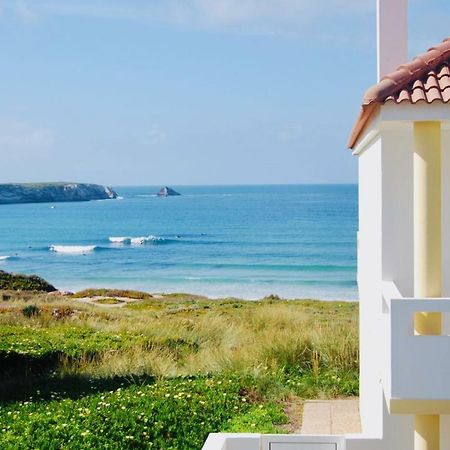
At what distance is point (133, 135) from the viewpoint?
308ft

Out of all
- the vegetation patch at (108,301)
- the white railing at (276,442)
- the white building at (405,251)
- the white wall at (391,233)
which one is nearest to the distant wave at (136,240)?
the vegetation patch at (108,301)

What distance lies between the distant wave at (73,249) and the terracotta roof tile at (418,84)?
60.4 metres

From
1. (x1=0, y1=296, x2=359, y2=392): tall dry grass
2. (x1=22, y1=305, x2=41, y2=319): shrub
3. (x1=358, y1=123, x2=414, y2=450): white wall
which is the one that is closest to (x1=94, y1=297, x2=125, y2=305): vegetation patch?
(x1=22, y1=305, x2=41, y2=319): shrub

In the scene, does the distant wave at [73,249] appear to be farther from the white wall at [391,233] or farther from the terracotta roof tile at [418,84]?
the terracotta roof tile at [418,84]

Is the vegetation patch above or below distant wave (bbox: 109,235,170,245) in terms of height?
below

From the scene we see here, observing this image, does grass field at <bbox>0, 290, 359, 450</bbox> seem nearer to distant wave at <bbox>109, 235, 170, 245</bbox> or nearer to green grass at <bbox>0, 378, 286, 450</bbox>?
green grass at <bbox>0, 378, 286, 450</bbox>

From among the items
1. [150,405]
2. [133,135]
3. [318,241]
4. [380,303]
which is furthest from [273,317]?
[133,135]

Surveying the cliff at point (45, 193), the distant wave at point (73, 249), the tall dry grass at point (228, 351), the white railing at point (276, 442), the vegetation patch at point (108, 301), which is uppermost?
the cliff at point (45, 193)

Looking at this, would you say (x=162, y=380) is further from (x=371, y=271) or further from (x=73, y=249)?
(x=73, y=249)

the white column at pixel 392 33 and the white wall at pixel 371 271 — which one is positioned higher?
the white column at pixel 392 33

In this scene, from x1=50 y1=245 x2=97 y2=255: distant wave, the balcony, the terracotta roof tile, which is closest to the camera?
the balcony

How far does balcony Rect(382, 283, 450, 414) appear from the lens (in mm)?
5539

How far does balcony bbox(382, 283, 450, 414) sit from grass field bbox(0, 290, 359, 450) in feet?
14.0

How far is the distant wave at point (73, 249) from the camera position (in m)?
65.7
